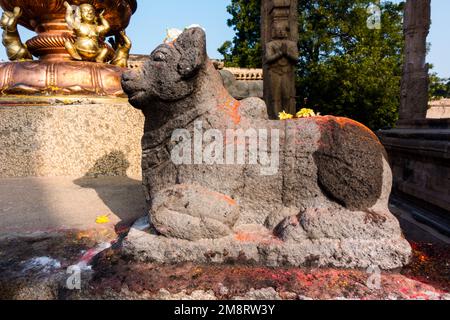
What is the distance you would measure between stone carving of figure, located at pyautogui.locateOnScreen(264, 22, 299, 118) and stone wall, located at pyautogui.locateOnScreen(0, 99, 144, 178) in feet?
18.1

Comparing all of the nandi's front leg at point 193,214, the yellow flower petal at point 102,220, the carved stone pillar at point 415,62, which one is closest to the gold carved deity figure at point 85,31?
the yellow flower petal at point 102,220

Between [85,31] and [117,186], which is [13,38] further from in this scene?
[117,186]

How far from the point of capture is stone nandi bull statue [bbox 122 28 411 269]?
6.11 feet

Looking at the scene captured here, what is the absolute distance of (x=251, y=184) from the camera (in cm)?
207

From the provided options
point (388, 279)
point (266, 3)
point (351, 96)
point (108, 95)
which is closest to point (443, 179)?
point (388, 279)

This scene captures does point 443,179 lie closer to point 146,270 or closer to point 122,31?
point 146,270

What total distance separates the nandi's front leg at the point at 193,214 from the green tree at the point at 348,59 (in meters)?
14.0

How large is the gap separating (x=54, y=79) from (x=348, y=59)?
44.2 ft

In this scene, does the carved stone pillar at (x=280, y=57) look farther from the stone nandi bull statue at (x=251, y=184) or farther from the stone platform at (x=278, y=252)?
the stone platform at (x=278, y=252)

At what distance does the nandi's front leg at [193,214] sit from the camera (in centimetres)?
189

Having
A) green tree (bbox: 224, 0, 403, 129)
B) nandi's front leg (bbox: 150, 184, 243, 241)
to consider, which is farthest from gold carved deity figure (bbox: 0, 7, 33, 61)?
green tree (bbox: 224, 0, 403, 129)

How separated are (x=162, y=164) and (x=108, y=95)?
2.73m

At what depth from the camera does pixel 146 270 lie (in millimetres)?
1789

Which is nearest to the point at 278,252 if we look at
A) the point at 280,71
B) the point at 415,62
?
the point at 415,62
